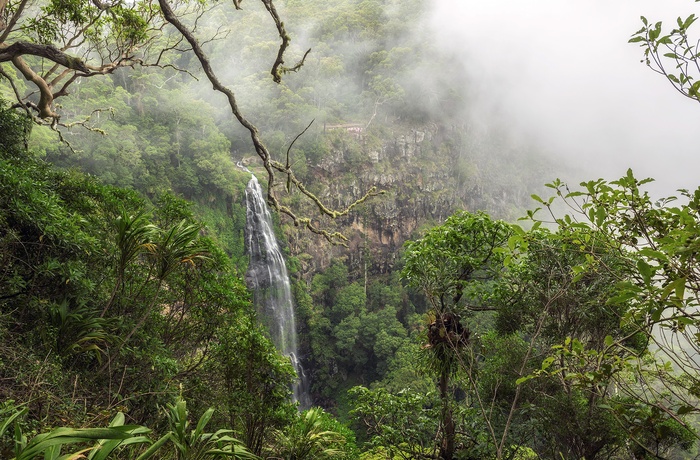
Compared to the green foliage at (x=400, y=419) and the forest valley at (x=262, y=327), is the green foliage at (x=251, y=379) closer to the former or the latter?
the forest valley at (x=262, y=327)

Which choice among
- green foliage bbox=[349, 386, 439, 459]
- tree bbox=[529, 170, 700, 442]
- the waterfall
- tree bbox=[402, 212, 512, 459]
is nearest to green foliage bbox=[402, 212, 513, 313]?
tree bbox=[402, 212, 512, 459]

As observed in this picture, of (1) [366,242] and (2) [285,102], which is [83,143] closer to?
(2) [285,102]

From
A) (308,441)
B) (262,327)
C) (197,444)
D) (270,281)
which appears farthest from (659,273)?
(270,281)

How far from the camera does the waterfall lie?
23.2 metres

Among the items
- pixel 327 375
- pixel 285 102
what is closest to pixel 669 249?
pixel 327 375

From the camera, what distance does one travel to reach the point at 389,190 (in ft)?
116

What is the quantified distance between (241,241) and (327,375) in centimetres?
969

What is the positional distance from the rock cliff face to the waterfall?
3.05 meters

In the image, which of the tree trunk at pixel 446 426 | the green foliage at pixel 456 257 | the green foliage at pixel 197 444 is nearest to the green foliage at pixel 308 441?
the tree trunk at pixel 446 426

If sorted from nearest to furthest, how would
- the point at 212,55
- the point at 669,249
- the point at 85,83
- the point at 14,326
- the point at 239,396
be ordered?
the point at 669,249
the point at 14,326
the point at 239,396
the point at 85,83
the point at 212,55

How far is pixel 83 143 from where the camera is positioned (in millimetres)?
18578

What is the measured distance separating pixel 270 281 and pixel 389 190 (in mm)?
15476

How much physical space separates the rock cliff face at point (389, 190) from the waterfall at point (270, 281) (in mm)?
3046

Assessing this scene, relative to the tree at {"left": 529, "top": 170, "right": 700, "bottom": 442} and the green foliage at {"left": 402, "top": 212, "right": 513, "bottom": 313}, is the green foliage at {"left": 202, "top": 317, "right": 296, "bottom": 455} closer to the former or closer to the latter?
the green foliage at {"left": 402, "top": 212, "right": 513, "bottom": 313}
